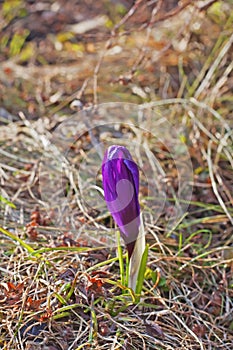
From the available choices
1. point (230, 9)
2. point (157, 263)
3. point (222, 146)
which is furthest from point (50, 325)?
point (230, 9)

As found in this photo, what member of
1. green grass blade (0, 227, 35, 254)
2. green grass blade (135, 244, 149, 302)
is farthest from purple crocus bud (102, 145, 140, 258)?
green grass blade (0, 227, 35, 254)

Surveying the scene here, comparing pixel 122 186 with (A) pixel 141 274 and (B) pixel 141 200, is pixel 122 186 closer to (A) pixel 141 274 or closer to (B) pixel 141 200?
(A) pixel 141 274

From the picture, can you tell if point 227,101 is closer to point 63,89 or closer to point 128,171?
point 63,89

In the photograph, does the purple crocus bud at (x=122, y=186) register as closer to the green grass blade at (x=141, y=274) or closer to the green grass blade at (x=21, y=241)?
the green grass blade at (x=141, y=274)

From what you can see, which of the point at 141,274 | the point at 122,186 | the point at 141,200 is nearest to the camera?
the point at 122,186

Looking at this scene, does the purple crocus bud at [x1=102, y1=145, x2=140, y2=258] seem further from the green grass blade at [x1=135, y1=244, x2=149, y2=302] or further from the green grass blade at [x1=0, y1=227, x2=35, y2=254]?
the green grass blade at [x1=0, y1=227, x2=35, y2=254]

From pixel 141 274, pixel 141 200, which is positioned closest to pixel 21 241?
pixel 141 274
